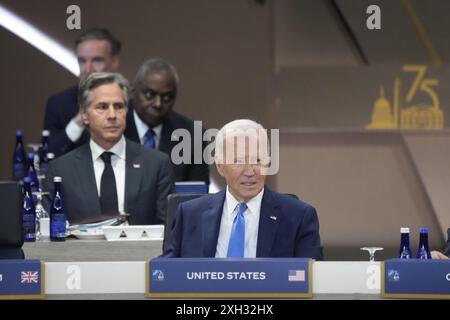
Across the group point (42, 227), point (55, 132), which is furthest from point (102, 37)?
point (42, 227)

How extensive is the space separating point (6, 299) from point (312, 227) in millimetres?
1043

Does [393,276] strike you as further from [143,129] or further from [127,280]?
[143,129]

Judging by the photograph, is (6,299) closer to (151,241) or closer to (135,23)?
(151,241)

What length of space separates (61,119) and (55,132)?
5.4 inches

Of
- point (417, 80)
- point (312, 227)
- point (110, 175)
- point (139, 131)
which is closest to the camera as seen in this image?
point (312, 227)

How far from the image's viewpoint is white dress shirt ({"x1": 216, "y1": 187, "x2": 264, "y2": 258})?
3.62 metres

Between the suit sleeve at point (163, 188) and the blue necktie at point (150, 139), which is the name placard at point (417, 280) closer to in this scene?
the suit sleeve at point (163, 188)

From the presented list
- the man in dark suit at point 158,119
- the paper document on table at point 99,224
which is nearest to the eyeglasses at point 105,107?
the paper document on table at point 99,224

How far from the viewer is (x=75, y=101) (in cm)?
712

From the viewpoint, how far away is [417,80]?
7.70 m

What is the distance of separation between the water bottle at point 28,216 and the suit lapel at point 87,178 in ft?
0.81

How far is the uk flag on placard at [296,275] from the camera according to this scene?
9.69 feet

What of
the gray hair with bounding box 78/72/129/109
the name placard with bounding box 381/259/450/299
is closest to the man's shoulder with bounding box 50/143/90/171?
the gray hair with bounding box 78/72/129/109
